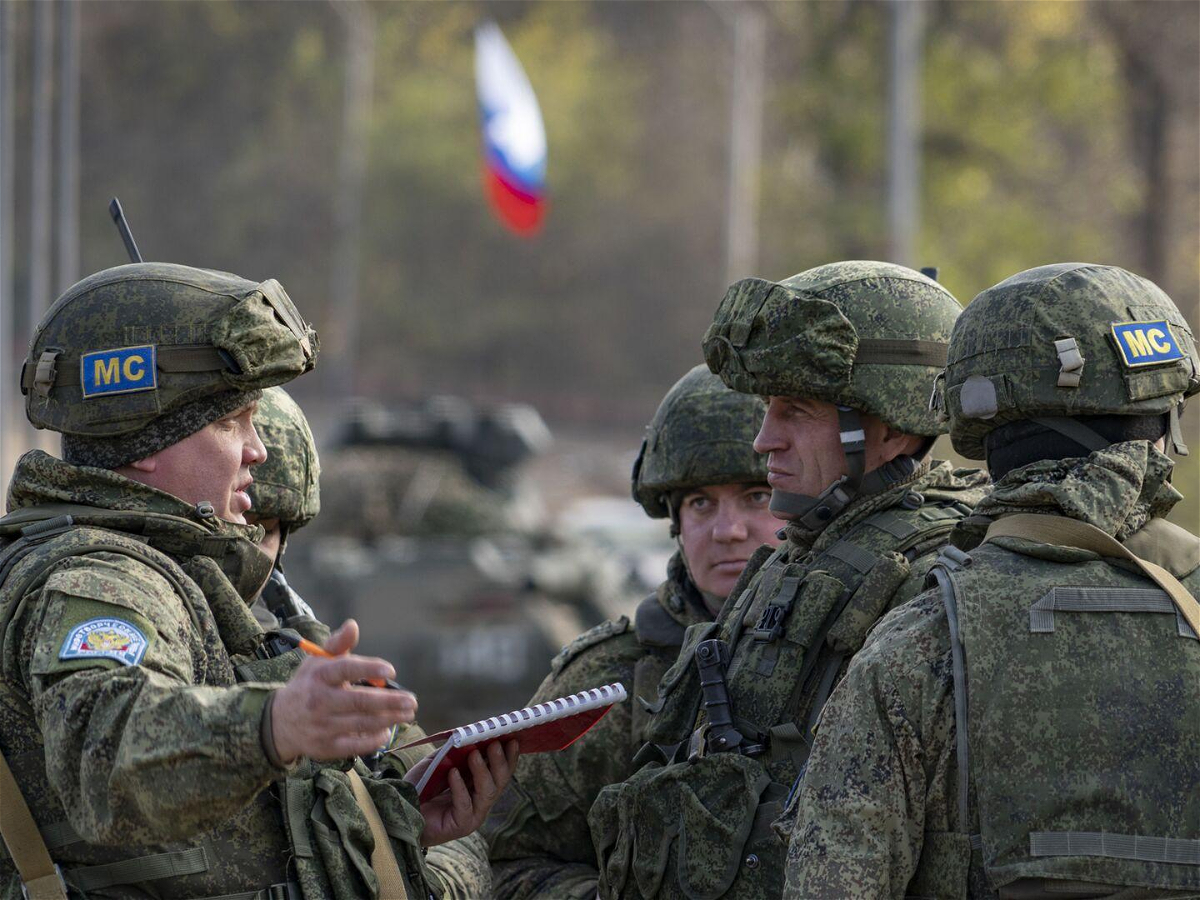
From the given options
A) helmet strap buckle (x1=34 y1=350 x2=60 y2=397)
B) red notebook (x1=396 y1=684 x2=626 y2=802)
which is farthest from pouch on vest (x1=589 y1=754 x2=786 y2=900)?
helmet strap buckle (x1=34 y1=350 x2=60 y2=397)

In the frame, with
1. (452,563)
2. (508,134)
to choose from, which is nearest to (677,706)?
(452,563)

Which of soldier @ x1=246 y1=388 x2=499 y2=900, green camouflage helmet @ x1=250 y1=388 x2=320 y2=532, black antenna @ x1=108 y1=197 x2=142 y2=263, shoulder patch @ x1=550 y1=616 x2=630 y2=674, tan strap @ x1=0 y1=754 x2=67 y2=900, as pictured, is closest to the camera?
tan strap @ x1=0 y1=754 x2=67 y2=900

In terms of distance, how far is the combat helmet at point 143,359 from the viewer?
3492 mm

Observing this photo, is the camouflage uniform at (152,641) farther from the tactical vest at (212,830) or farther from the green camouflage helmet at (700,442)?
the green camouflage helmet at (700,442)

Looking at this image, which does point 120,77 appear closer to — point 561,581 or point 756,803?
point 561,581

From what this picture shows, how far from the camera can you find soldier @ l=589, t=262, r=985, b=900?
374 cm

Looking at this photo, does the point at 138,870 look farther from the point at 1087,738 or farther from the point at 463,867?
the point at 1087,738

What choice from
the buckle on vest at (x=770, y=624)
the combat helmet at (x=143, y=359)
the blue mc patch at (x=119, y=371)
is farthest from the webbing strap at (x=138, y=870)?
the buckle on vest at (x=770, y=624)

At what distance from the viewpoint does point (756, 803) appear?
369cm

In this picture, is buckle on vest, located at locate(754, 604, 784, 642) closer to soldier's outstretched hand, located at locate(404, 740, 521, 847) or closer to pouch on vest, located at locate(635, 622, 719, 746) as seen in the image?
pouch on vest, located at locate(635, 622, 719, 746)

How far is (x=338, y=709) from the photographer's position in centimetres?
277

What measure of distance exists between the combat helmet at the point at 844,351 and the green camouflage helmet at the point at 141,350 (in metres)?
1.14

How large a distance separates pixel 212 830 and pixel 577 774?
160cm

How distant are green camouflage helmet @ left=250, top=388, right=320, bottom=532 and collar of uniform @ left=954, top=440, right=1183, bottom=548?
2.20 metres
